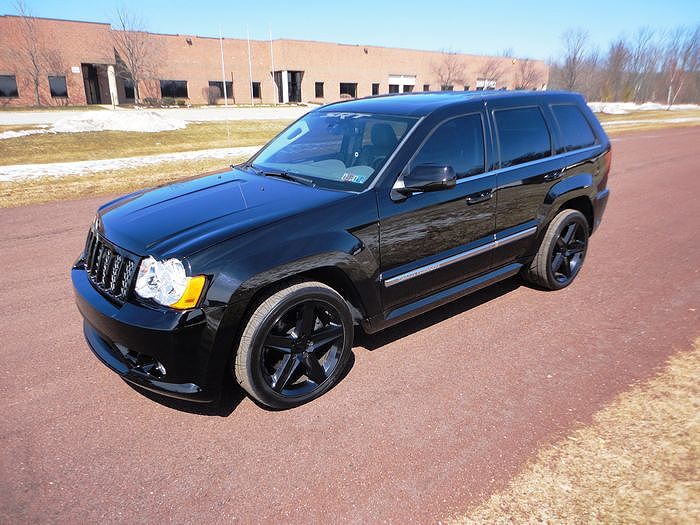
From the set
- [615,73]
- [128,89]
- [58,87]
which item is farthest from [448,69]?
[58,87]

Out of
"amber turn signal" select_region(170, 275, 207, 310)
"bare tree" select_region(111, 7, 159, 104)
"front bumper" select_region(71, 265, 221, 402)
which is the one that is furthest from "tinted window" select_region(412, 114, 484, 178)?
"bare tree" select_region(111, 7, 159, 104)

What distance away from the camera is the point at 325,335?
339 cm

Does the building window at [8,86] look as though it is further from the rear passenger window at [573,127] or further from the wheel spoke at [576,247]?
the wheel spoke at [576,247]

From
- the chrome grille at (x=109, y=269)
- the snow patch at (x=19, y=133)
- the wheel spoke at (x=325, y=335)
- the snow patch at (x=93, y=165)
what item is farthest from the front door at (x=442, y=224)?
the snow patch at (x=19, y=133)

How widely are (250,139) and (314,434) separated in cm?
2115

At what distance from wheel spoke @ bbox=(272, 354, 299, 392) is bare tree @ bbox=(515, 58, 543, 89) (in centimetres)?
6914

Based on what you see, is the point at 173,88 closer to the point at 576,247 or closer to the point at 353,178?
the point at 576,247

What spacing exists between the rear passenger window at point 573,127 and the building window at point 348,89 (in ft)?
197

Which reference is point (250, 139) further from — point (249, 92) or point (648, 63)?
point (648, 63)

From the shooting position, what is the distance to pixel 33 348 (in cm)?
404

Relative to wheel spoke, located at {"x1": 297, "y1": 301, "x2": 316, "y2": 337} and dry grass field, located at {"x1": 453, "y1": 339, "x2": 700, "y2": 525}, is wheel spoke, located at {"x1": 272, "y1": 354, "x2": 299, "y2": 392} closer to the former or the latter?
wheel spoke, located at {"x1": 297, "y1": 301, "x2": 316, "y2": 337}

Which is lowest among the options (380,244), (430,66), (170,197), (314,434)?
(314,434)

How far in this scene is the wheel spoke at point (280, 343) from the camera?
3152mm

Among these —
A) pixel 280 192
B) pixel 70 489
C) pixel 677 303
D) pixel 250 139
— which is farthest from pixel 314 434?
pixel 250 139
